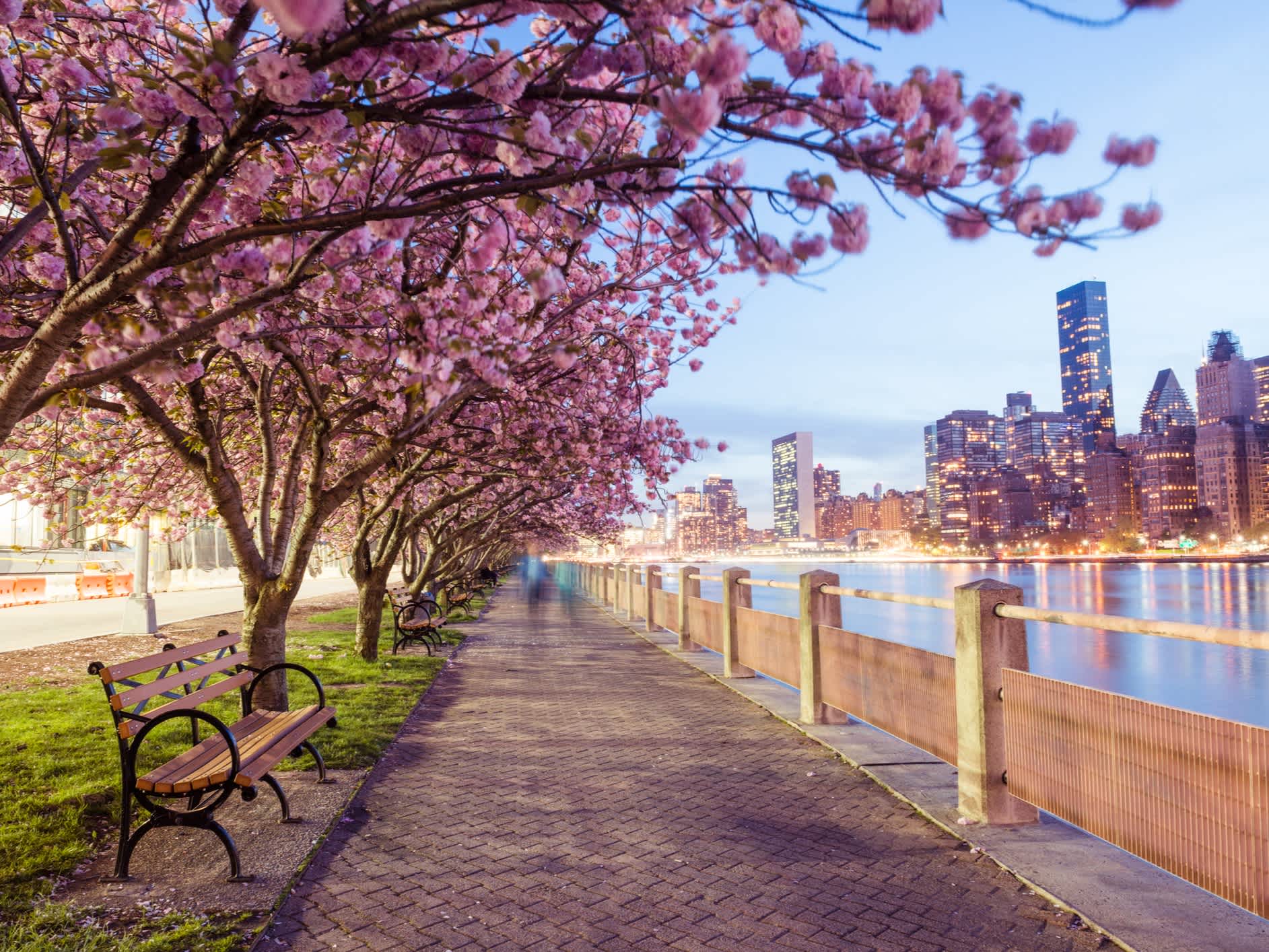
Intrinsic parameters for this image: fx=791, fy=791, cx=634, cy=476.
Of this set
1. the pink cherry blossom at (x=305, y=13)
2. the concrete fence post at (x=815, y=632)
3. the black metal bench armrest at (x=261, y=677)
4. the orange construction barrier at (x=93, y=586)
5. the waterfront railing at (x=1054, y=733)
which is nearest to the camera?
the pink cherry blossom at (x=305, y=13)

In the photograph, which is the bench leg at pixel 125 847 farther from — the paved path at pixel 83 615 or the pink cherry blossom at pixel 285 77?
the paved path at pixel 83 615

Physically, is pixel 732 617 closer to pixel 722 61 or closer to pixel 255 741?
pixel 255 741

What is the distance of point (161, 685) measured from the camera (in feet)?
17.2

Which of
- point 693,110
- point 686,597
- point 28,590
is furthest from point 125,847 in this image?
point 28,590

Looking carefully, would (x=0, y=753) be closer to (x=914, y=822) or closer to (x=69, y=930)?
(x=69, y=930)

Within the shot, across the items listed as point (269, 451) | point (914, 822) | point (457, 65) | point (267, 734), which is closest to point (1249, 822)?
point (914, 822)

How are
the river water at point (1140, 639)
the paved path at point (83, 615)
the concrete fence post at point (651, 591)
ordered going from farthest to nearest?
the river water at point (1140, 639), the concrete fence post at point (651, 591), the paved path at point (83, 615)

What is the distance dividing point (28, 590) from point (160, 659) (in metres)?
28.0

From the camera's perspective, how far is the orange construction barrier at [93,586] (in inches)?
1200

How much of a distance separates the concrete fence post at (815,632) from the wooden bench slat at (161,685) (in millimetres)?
5576

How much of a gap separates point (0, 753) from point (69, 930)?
452 centimetres

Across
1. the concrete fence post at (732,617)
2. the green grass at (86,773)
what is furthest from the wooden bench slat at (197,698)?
the concrete fence post at (732,617)

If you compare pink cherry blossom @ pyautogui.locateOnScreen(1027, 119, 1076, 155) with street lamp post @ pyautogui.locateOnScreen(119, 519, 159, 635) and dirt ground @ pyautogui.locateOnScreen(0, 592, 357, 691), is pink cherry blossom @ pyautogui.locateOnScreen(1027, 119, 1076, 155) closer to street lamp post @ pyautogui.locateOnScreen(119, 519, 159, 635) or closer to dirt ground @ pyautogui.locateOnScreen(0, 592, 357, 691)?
dirt ground @ pyautogui.locateOnScreen(0, 592, 357, 691)

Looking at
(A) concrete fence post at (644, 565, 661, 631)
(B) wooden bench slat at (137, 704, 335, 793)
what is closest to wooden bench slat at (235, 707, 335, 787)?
(B) wooden bench slat at (137, 704, 335, 793)
